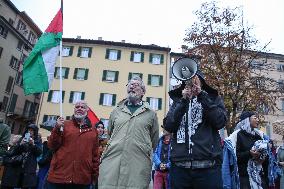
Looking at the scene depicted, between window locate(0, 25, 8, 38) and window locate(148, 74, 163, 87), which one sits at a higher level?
window locate(0, 25, 8, 38)

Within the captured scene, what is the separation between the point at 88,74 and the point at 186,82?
130ft

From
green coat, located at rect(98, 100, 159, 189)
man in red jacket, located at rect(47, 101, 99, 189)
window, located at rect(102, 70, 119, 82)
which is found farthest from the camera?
window, located at rect(102, 70, 119, 82)

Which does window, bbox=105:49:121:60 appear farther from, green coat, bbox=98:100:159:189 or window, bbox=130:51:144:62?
green coat, bbox=98:100:159:189

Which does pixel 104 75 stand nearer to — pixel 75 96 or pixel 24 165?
pixel 75 96

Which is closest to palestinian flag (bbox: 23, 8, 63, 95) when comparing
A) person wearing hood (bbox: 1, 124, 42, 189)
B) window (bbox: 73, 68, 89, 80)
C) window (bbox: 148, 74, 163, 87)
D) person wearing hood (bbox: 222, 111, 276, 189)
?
person wearing hood (bbox: 1, 124, 42, 189)

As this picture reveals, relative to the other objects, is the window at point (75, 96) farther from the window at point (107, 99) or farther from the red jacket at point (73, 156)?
the red jacket at point (73, 156)

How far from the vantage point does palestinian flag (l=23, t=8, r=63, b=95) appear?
5770 mm

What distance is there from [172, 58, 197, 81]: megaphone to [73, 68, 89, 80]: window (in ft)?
129

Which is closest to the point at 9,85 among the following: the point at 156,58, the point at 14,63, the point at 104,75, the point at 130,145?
the point at 14,63

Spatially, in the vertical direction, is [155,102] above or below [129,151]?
above

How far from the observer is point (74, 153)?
5.01 meters

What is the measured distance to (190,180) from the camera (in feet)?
11.2

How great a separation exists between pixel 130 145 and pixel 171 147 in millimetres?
741

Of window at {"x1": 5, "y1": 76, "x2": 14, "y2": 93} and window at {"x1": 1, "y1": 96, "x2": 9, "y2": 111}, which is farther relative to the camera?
window at {"x1": 5, "y1": 76, "x2": 14, "y2": 93}
